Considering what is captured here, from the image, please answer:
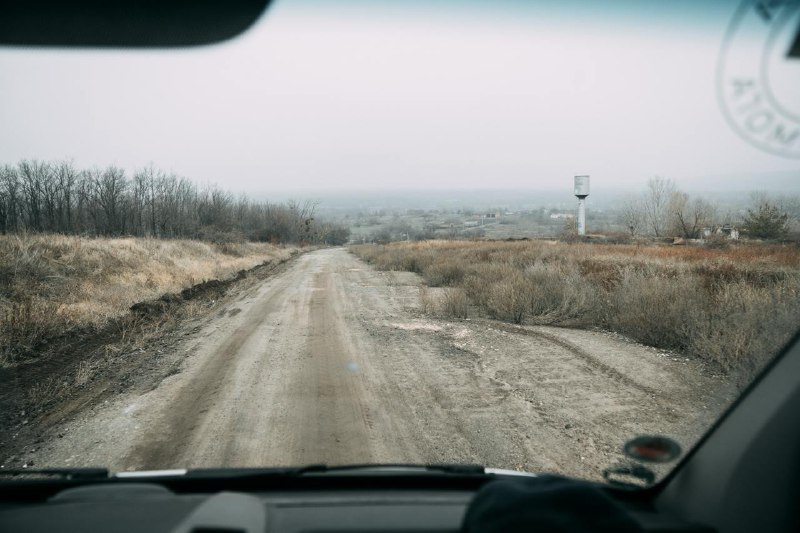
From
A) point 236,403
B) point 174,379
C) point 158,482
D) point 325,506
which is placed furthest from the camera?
point 174,379

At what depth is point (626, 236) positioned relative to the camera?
34.4 metres

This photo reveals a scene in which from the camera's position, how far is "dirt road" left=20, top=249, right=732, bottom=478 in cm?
464

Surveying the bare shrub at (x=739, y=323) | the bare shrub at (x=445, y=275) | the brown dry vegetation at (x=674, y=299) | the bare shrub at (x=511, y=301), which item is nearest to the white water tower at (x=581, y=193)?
the bare shrub at (x=445, y=275)

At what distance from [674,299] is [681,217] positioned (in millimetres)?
16485

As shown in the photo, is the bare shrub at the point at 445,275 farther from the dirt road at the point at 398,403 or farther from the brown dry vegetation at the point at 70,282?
the brown dry vegetation at the point at 70,282

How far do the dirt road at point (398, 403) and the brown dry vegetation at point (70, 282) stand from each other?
2664mm

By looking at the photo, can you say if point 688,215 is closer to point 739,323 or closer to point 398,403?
point 739,323

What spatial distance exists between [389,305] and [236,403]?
25.2 ft

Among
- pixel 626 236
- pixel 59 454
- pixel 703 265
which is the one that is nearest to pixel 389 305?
pixel 703 265

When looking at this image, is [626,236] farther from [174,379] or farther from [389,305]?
[174,379]

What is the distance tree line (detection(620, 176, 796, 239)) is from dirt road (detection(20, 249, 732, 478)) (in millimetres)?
3211

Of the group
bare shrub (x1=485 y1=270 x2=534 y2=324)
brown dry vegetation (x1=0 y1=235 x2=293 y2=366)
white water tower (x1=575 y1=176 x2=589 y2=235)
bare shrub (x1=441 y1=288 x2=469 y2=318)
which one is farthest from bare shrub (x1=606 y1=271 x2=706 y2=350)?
white water tower (x1=575 y1=176 x2=589 y2=235)

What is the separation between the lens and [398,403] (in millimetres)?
5980

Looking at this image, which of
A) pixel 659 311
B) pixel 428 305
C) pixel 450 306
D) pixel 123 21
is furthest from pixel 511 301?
pixel 123 21
